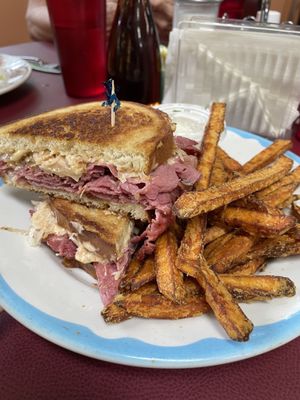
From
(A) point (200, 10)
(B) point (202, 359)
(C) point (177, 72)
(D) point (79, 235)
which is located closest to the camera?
(B) point (202, 359)

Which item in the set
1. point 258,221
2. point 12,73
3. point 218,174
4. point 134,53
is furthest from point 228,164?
point 12,73

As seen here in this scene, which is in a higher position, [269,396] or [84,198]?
[84,198]

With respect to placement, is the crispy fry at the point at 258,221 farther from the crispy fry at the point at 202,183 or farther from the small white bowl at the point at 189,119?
the small white bowl at the point at 189,119

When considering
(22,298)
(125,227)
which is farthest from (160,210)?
(22,298)

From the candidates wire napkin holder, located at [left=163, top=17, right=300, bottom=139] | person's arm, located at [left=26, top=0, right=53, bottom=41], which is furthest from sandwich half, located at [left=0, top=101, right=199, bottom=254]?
person's arm, located at [left=26, top=0, right=53, bottom=41]

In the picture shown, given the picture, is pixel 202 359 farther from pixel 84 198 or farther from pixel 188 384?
pixel 84 198

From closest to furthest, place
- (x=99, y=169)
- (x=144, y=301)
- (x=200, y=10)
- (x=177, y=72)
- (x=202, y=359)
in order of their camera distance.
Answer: (x=202, y=359), (x=144, y=301), (x=99, y=169), (x=177, y=72), (x=200, y=10)

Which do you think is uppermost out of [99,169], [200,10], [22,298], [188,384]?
[200,10]
